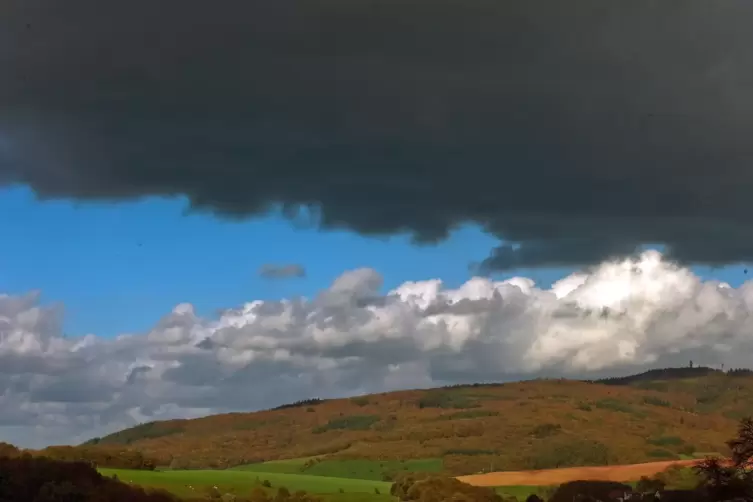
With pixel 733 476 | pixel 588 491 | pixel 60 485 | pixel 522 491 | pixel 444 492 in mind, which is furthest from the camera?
pixel 522 491

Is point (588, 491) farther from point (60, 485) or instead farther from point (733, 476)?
point (60, 485)

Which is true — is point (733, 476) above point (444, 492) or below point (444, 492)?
above

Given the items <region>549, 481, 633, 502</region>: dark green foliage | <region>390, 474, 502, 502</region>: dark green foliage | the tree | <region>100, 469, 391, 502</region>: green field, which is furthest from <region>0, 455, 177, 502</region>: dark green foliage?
the tree

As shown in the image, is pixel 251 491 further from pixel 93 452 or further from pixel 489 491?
pixel 93 452

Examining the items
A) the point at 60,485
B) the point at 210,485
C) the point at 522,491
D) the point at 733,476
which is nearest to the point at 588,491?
the point at 522,491

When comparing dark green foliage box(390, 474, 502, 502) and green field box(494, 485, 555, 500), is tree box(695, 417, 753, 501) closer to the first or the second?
dark green foliage box(390, 474, 502, 502)

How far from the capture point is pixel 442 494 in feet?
502

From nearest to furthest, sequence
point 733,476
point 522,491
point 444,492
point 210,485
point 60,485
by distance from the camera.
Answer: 1. point 733,476
2. point 60,485
3. point 444,492
4. point 210,485
5. point 522,491

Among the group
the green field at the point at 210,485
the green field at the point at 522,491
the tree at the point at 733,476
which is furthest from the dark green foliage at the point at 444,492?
the tree at the point at 733,476

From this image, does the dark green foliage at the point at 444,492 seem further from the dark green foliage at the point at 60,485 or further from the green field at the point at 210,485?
the dark green foliage at the point at 60,485

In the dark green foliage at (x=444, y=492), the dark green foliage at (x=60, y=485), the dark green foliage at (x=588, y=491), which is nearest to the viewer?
the dark green foliage at (x=60, y=485)

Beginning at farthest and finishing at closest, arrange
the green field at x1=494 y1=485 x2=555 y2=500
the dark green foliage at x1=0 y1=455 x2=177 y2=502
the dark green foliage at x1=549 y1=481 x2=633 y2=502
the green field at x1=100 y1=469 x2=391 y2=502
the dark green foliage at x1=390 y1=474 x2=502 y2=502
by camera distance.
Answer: the green field at x1=494 y1=485 x2=555 y2=500 → the dark green foliage at x1=390 y1=474 x2=502 y2=502 → the green field at x1=100 y1=469 x2=391 y2=502 → the dark green foliage at x1=549 y1=481 x2=633 y2=502 → the dark green foliage at x1=0 y1=455 x2=177 y2=502

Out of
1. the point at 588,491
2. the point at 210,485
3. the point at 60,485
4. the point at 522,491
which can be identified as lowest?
the point at 522,491

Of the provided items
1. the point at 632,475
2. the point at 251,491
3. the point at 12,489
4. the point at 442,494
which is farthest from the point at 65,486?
the point at 632,475
